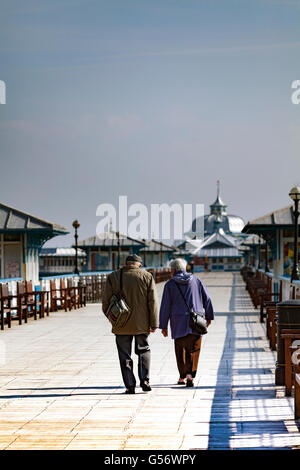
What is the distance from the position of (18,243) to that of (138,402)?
664 inches

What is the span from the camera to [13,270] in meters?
24.3

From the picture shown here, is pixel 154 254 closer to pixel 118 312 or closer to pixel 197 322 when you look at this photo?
pixel 197 322

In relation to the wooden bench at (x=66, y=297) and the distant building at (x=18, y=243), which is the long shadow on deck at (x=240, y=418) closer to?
the wooden bench at (x=66, y=297)

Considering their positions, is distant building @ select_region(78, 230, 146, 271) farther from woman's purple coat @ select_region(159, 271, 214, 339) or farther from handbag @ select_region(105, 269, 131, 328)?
handbag @ select_region(105, 269, 131, 328)

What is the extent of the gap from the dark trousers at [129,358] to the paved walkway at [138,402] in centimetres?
17

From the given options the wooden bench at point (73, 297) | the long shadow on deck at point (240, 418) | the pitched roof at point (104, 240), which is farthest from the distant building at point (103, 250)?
the long shadow on deck at point (240, 418)

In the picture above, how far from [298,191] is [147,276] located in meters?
10.8

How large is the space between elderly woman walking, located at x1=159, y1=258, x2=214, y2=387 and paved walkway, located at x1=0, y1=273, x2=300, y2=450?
264 mm

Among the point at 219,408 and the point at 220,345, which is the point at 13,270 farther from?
the point at 219,408

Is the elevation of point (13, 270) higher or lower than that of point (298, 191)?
lower

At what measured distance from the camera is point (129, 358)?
8.66 m

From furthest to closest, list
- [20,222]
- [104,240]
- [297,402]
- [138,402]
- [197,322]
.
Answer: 1. [104,240]
2. [20,222]
3. [197,322]
4. [138,402]
5. [297,402]

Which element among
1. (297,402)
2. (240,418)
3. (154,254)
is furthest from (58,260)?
(297,402)
